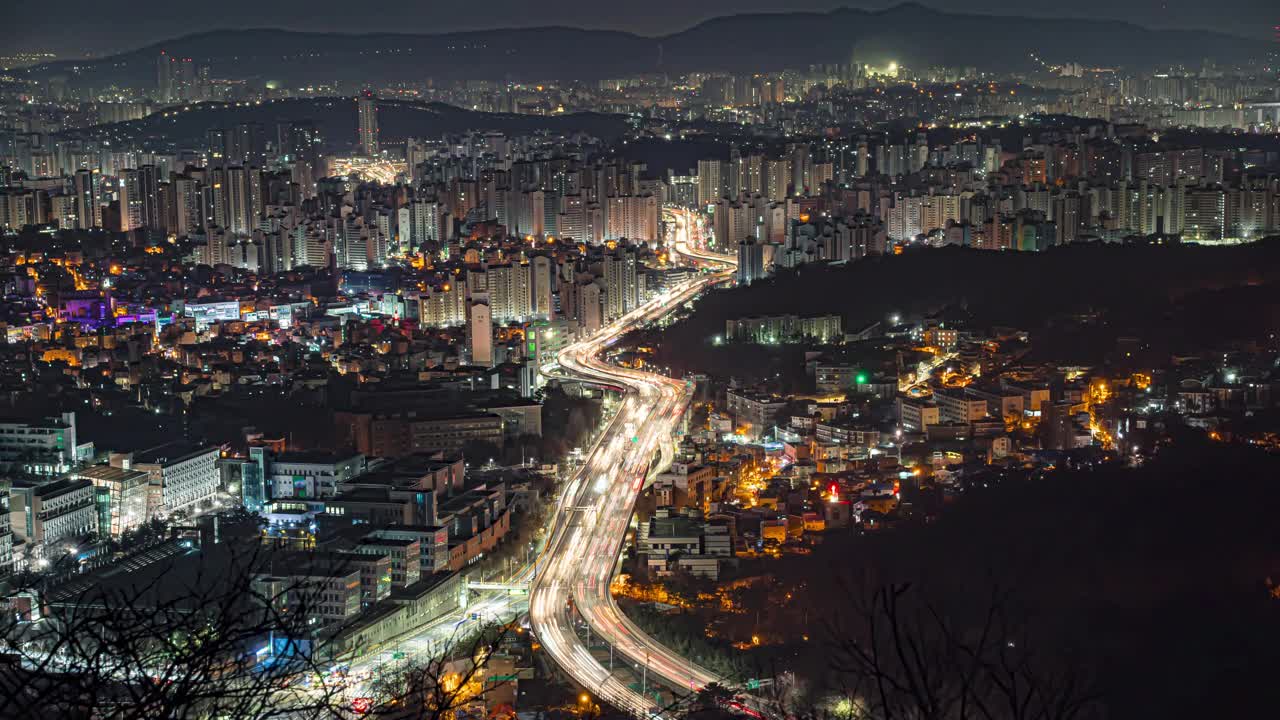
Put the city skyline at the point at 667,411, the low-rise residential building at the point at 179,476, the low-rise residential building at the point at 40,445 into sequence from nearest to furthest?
the city skyline at the point at 667,411, the low-rise residential building at the point at 179,476, the low-rise residential building at the point at 40,445

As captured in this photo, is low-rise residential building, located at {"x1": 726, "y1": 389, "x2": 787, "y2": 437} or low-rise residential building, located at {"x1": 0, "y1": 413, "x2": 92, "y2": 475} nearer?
low-rise residential building, located at {"x1": 0, "y1": 413, "x2": 92, "y2": 475}

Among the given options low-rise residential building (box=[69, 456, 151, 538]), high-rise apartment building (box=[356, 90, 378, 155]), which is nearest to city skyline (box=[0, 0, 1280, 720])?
low-rise residential building (box=[69, 456, 151, 538])

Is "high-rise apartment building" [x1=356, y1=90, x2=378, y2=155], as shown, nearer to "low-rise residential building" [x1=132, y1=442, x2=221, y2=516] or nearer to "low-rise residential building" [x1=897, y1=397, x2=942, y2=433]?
"low-rise residential building" [x1=897, y1=397, x2=942, y2=433]

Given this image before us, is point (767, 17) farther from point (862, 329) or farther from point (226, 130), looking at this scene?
point (862, 329)

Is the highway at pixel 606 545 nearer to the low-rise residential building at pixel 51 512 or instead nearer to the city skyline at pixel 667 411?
the city skyline at pixel 667 411

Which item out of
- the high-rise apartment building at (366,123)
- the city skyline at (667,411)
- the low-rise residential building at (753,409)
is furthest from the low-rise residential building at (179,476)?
the high-rise apartment building at (366,123)
